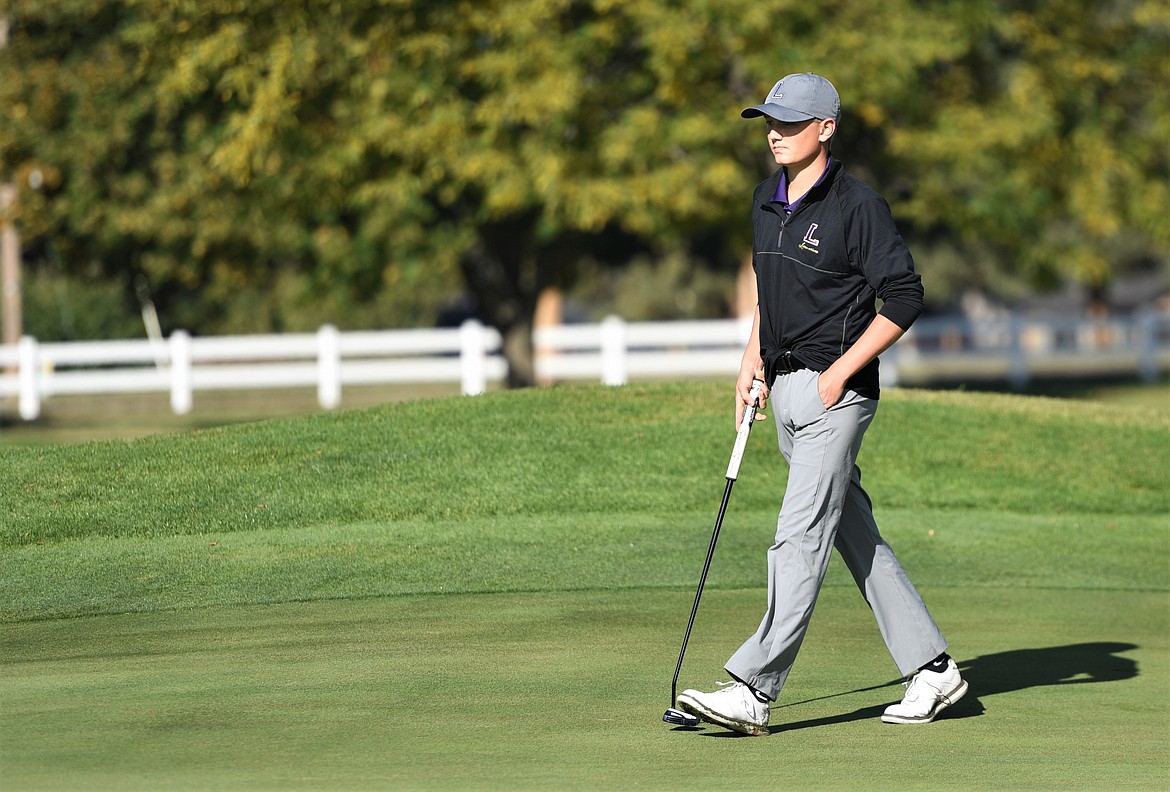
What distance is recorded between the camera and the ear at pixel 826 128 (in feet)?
18.1

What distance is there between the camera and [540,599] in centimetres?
802

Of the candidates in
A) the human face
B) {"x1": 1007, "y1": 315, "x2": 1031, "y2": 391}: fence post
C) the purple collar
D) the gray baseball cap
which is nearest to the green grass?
the purple collar

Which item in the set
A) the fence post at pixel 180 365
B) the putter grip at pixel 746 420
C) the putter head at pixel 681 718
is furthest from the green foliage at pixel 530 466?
the fence post at pixel 180 365

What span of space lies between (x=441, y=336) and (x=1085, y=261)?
1015cm

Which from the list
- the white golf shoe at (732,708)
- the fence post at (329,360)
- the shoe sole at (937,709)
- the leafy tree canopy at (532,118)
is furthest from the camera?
the fence post at (329,360)

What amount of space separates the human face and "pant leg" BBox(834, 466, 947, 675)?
1.08 metres

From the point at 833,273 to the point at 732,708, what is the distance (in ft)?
4.61

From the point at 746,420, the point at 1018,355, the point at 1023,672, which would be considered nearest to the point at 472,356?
the point at 1018,355

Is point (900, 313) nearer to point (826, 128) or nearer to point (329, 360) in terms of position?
Result: point (826, 128)

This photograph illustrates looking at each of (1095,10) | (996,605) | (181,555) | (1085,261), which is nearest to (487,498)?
(181,555)

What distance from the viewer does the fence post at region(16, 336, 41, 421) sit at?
2441cm

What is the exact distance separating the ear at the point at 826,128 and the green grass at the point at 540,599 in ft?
6.22

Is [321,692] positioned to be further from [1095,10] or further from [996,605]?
[1095,10]

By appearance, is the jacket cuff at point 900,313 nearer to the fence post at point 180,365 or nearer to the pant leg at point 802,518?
the pant leg at point 802,518
